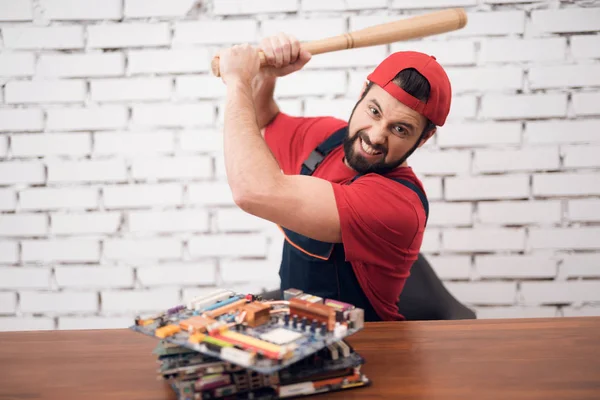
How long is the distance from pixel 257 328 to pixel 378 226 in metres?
0.60

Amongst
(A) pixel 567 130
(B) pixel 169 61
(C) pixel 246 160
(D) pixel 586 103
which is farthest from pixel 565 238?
(B) pixel 169 61

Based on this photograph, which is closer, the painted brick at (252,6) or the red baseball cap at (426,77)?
the red baseball cap at (426,77)

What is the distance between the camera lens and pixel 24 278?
253 cm

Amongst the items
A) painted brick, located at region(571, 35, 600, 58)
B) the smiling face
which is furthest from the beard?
painted brick, located at region(571, 35, 600, 58)

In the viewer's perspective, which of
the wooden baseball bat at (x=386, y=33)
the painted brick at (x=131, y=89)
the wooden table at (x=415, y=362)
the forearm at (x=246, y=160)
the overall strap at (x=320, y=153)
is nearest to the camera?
the wooden table at (x=415, y=362)

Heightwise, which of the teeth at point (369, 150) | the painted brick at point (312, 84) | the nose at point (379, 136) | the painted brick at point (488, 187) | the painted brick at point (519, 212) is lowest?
the painted brick at point (519, 212)

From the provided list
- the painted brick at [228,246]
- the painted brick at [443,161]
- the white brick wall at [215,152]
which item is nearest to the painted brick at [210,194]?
the white brick wall at [215,152]

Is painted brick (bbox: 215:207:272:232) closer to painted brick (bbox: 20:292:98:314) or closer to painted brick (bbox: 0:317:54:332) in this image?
painted brick (bbox: 20:292:98:314)

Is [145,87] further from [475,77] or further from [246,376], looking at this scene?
[246,376]

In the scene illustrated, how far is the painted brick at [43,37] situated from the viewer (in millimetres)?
2383

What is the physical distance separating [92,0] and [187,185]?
933 mm

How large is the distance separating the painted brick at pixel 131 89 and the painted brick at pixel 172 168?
0.29 m

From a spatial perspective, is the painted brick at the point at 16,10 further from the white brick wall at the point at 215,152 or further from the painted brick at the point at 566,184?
the painted brick at the point at 566,184

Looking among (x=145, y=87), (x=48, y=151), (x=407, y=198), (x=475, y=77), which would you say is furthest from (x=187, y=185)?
(x=475, y=77)
